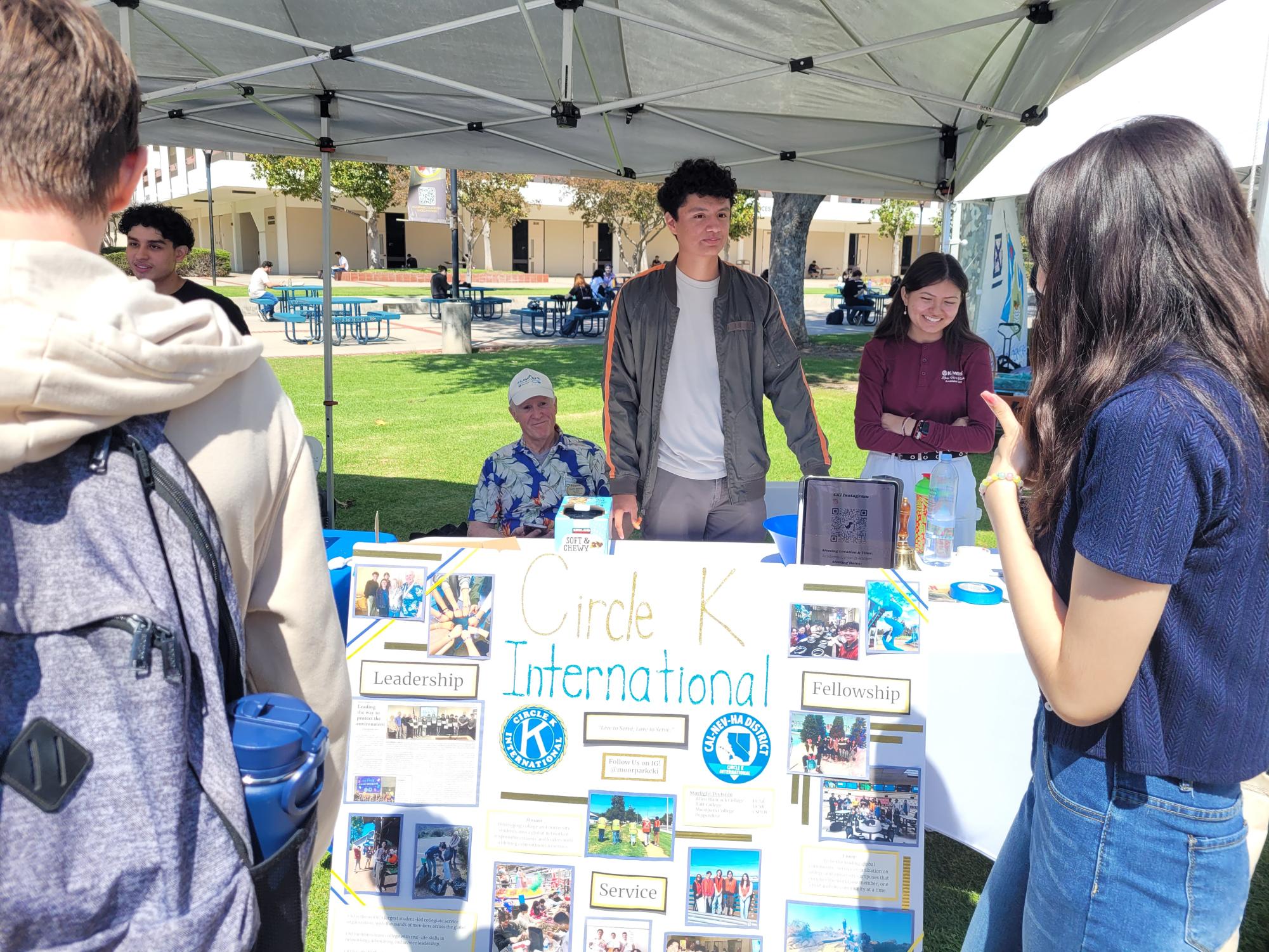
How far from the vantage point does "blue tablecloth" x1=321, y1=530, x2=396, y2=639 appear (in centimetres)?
259

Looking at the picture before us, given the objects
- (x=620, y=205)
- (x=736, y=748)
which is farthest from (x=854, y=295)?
(x=736, y=748)

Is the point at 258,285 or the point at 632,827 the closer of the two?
the point at 632,827

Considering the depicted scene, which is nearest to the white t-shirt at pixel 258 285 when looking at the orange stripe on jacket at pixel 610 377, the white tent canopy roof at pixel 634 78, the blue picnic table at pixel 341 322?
the blue picnic table at pixel 341 322

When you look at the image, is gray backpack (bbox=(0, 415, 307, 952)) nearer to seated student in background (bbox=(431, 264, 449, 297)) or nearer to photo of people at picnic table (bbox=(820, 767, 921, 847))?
photo of people at picnic table (bbox=(820, 767, 921, 847))

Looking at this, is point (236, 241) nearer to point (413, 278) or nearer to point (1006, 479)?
point (413, 278)

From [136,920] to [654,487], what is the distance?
258cm

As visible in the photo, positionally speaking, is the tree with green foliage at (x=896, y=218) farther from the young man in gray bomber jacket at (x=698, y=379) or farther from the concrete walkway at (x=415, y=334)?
the young man in gray bomber jacket at (x=698, y=379)

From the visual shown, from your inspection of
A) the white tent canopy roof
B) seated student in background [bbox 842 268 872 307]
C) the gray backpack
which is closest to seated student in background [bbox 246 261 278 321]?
seated student in background [bbox 842 268 872 307]

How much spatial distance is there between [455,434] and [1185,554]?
8622 millimetres

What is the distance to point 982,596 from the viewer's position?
97.1 inches

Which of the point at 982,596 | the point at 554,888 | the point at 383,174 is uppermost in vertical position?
the point at 383,174

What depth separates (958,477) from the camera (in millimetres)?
3496

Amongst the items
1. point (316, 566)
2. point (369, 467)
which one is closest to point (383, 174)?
point (369, 467)

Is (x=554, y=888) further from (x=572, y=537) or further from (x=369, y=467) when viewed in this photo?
(x=369, y=467)
